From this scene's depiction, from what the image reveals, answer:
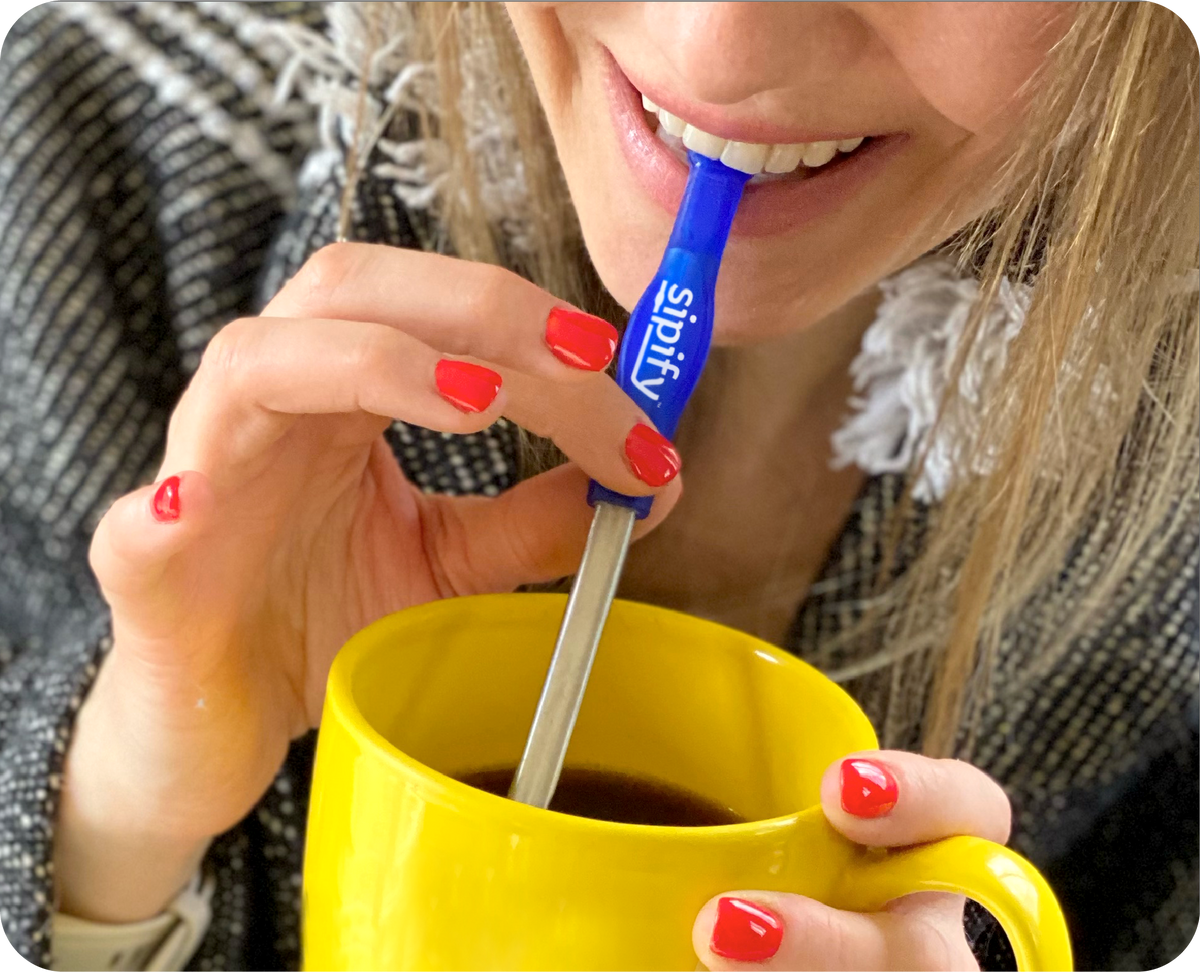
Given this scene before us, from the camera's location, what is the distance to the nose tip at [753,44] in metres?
0.39

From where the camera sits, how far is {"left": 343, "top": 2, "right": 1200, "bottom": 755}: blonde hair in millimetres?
499

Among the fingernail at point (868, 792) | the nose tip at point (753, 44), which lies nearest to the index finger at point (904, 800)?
the fingernail at point (868, 792)

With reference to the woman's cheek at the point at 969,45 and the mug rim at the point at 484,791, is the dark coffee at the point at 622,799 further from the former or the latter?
the woman's cheek at the point at 969,45

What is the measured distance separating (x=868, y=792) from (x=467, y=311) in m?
0.21

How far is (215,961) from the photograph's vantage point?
25.0 inches

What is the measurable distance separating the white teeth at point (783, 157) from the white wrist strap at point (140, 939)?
0.46 metres

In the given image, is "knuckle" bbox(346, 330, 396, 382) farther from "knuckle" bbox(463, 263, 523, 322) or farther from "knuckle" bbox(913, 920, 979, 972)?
"knuckle" bbox(913, 920, 979, 972)

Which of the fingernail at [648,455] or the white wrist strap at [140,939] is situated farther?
the white wrist strap at [140,939]

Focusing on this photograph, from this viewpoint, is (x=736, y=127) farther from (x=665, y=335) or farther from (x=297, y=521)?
(x=297, y=521)

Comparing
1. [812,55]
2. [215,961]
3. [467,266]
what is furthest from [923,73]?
[215,961]

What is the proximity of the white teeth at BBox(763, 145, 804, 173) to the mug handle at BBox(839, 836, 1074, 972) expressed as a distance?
27cm

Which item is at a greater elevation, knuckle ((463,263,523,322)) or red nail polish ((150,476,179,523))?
knuckle ((463,263,523,322))

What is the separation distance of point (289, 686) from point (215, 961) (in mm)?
192

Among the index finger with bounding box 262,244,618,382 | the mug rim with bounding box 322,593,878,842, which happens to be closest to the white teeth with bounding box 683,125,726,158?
the index finger with bounding box 262,244,618,382
